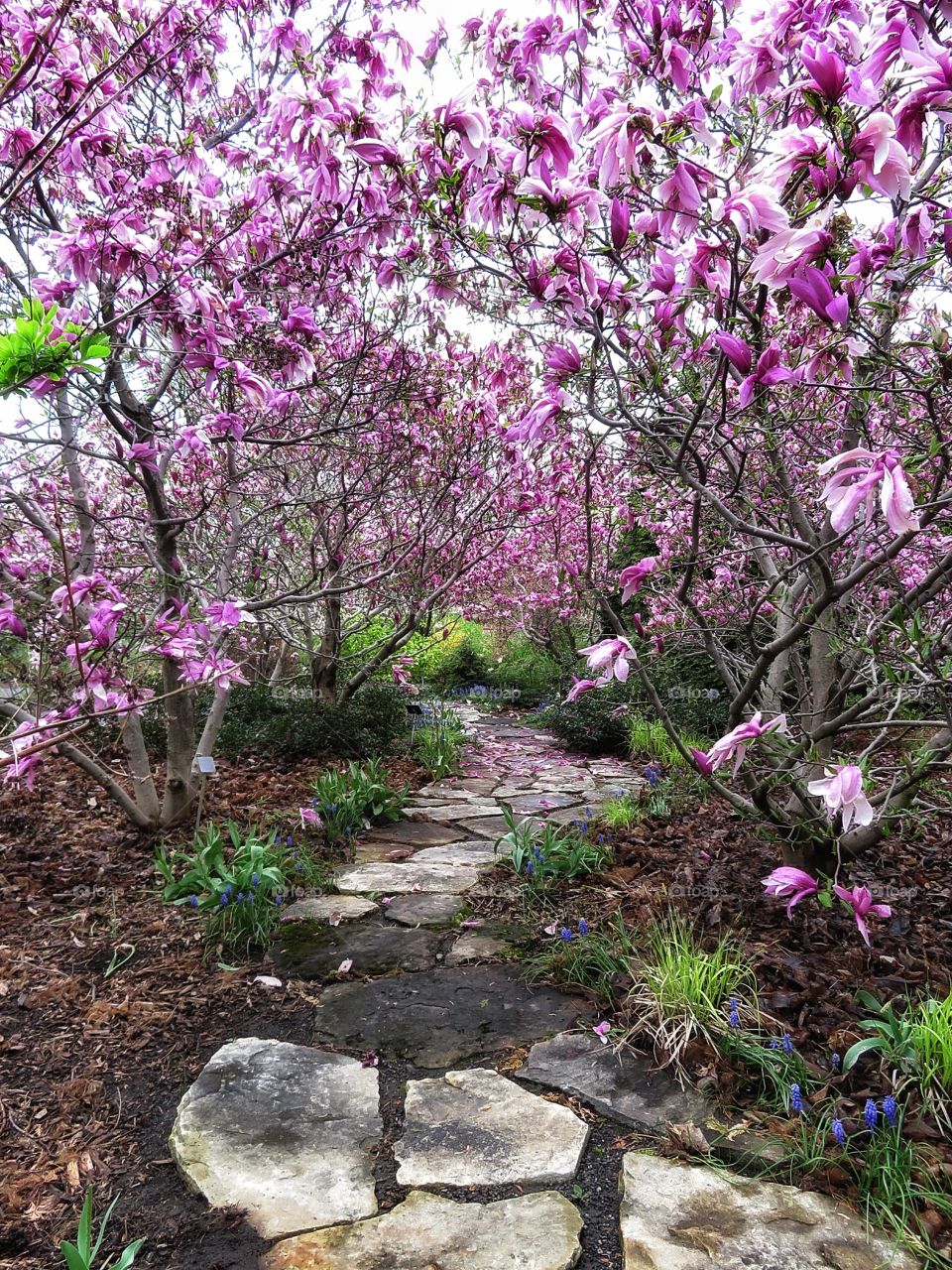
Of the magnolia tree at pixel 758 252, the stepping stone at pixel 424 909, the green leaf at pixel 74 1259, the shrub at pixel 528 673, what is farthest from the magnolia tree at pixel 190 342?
the shrub at pixel 528 673

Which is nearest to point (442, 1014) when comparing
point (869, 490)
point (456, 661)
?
point (869, 490)

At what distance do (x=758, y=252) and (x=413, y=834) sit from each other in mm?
3777

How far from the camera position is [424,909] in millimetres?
3381

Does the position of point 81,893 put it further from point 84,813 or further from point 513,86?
point 513,86

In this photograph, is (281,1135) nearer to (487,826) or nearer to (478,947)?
(478,947)

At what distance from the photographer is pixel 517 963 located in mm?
2869

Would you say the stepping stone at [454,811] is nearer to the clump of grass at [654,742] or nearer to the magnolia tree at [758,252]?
the clump of grass at [654,742]

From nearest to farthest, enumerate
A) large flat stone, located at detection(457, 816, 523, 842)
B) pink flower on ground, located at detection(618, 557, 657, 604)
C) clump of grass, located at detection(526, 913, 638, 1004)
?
pink flower on ground, located at detection(618, 557, 657, 604) < clump of grass, located at detection(526, 913, 638, 1004) < large flat stone, located at detection(457, 816, 523, 842)

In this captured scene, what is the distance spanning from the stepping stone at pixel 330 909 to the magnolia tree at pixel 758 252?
1651 millimetres

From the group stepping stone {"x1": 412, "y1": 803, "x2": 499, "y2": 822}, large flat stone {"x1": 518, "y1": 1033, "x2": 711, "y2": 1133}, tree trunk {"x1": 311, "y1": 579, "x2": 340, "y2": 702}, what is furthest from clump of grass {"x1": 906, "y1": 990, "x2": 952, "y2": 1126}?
tree trunk {"x1": 311, "y1": 579, "x2": 340, "y2": 702}

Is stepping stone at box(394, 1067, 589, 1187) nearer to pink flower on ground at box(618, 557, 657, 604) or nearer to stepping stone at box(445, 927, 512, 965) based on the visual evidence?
stepping stone at box(445, 927, 512, 965)

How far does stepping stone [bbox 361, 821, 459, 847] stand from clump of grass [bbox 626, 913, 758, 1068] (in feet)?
6.94

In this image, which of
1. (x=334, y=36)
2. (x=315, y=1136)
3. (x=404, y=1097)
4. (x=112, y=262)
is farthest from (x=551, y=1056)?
(x=334, y=36)

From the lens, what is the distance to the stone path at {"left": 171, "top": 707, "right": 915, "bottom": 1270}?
1.57 metres
